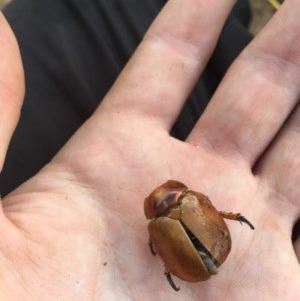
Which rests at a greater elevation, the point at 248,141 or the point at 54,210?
the point at 248,141

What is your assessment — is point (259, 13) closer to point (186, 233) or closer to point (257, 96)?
point (257, 96)

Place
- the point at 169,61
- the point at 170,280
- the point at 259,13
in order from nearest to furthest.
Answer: the point at 170,280 < the point at 169,61 < the point at 259,13

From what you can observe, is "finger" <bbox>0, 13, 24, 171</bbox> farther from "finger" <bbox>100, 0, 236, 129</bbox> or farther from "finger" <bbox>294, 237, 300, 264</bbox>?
"finger" <bbox>294, 237, 300, 264</bbox>

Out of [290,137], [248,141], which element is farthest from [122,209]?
[290,137]

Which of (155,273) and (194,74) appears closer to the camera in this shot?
(155,273)

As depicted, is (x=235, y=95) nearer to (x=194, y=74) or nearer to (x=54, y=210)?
(x=194, y=74)

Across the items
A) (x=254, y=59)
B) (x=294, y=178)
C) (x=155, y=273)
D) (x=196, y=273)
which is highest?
(x=254, y=59)

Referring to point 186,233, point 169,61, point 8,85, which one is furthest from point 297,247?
point 8,85
